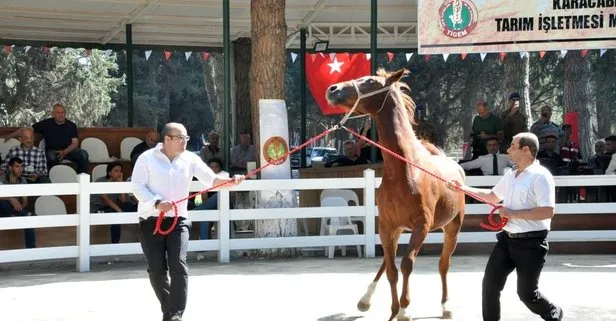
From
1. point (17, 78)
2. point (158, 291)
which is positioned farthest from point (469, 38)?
point (17, 78)

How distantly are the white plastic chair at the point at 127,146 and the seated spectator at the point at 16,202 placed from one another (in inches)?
128

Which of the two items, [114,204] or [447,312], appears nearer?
[447,312]

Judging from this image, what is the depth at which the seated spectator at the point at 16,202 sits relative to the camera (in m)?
13.9

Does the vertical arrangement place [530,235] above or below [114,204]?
above

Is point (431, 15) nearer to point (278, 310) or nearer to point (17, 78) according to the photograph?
point (278, 310)

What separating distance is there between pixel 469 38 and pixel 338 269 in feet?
14.7

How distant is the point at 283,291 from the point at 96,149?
7.14m

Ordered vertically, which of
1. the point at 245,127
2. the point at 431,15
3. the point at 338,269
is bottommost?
the point at 338,269

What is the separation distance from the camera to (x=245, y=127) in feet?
72.4

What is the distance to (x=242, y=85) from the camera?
72.6 ft

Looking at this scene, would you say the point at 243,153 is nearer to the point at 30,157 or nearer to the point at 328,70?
the point at 30,157

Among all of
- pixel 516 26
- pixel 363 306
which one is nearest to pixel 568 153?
pixel 516 26

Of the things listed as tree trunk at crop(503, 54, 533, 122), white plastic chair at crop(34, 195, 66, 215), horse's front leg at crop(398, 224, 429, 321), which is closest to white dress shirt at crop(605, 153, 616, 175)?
horse's front leg at crop(398, 224, 429, 321)

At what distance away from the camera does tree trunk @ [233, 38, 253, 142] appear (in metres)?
22.1
